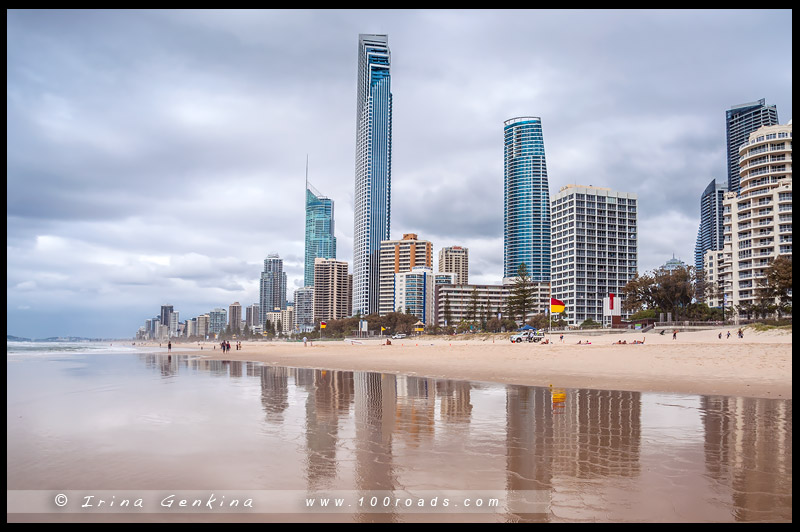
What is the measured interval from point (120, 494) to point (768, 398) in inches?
771

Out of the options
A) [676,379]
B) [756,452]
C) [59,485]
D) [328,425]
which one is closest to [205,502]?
[59,485]

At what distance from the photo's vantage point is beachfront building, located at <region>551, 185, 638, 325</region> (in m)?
176

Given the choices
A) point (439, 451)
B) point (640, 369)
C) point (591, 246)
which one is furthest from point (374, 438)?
point (591, 246)

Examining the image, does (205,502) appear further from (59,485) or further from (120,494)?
(59,485)

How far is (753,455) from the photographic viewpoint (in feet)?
33.2

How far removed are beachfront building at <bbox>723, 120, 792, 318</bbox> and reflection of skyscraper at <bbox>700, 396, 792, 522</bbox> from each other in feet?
343

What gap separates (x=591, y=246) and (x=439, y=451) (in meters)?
181

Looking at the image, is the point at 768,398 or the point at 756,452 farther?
the point at 768,398

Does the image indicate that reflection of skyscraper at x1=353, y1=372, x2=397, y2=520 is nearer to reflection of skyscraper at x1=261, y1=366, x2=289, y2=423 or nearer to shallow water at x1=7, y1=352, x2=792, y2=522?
shallow water at x1=7, y1=352, x2=792, y2=522

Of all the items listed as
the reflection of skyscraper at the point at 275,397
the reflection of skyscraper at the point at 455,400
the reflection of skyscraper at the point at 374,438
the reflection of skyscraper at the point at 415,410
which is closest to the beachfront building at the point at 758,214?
the reflection of skyscraper at the point at 455,400

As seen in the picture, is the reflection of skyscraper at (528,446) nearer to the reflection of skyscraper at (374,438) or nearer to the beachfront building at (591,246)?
the reflection of skyscraper at (374,438)

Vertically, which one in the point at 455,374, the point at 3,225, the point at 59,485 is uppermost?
the point at 3,225

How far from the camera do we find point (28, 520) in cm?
708

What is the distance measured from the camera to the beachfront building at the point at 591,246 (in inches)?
6929
